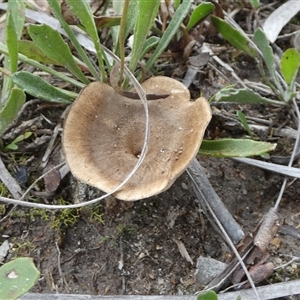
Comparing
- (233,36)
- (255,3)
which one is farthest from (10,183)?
(255,3)

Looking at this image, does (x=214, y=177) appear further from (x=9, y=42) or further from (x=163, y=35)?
(x=9, y=42)

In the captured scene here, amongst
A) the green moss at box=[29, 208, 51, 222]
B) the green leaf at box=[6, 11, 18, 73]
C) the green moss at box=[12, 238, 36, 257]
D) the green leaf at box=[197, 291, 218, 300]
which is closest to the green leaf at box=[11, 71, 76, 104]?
the green leaf at box=[6, 11, 18, 73]

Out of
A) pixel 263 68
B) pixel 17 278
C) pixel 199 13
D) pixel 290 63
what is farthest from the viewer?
pixel 263 68

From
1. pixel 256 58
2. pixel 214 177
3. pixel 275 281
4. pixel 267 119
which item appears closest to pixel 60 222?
pixel 214 177

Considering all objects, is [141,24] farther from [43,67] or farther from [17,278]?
[17,278]

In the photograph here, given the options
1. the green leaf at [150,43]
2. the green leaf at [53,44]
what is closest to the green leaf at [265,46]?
the green leaf at [150,43]

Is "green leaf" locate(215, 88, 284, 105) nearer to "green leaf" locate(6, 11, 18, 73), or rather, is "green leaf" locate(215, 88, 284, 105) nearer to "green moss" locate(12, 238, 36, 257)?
"green leaf" locate(6, 11, 18, 73)
